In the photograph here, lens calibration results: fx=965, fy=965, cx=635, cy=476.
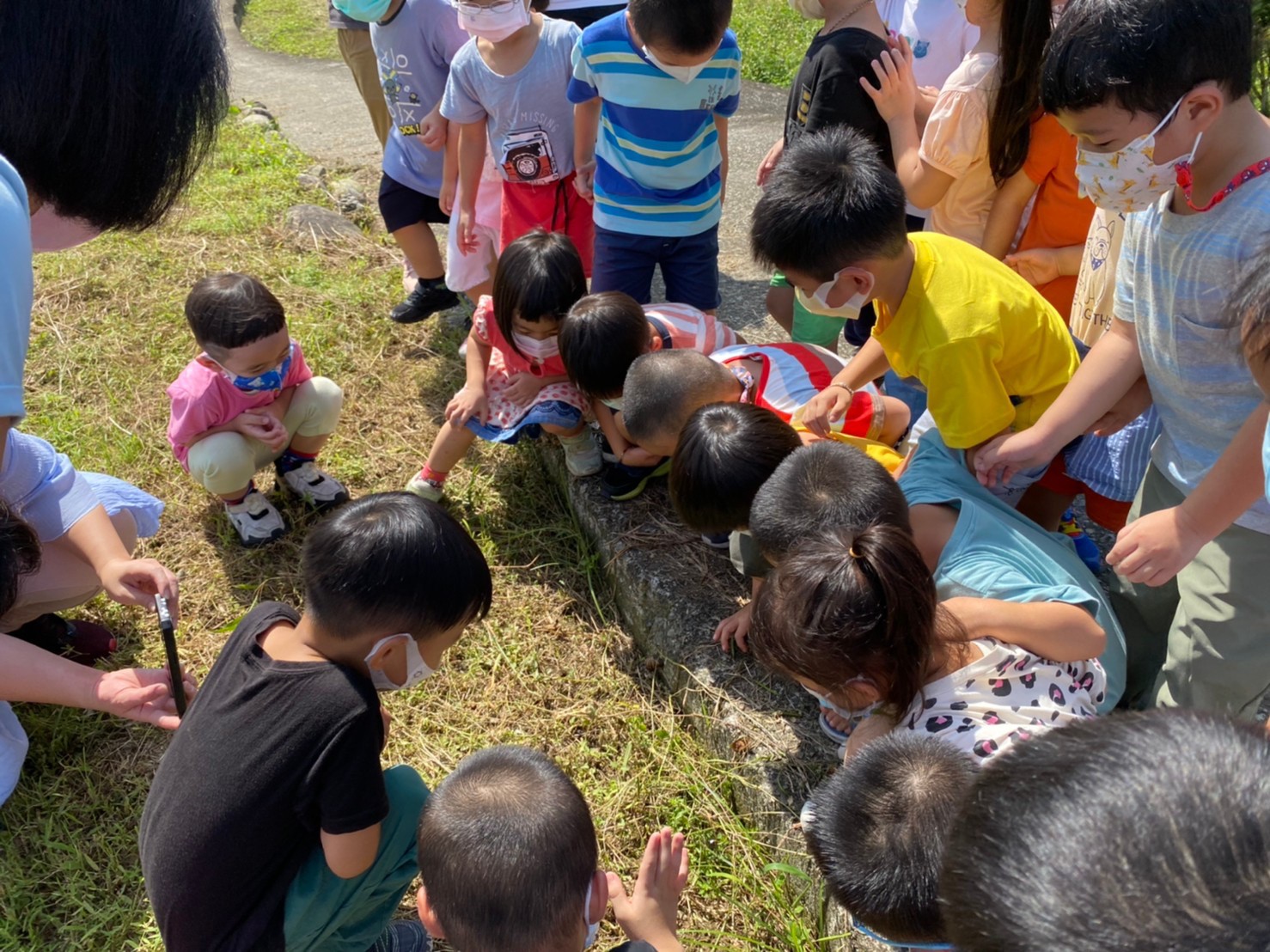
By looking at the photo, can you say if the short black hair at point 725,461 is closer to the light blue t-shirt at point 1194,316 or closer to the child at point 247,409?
the light blue t-shirt at point 1194,316

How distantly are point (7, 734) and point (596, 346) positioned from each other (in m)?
1.85

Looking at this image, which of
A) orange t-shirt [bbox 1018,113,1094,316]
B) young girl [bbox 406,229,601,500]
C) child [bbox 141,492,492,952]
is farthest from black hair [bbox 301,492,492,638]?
orange t-shirt [bbox 1018,113,1094,316]

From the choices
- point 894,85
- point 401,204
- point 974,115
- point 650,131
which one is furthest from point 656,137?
point 401,204

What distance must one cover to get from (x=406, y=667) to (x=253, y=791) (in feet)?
1.13

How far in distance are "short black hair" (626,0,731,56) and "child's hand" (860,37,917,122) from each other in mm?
490

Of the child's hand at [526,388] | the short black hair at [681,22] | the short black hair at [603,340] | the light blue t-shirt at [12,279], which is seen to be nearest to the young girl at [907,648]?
the short black hair at [603,340]

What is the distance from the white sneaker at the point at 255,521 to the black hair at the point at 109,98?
1.64 m

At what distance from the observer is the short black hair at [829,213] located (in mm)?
2312

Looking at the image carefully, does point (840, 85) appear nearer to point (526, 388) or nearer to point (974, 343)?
point (974, 343)

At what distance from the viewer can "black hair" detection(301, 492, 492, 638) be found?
1.73 meters

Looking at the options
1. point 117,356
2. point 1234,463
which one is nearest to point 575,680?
point 1234,463

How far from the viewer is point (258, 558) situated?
3293 mm

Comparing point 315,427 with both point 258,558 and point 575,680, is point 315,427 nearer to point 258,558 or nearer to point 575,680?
point 258,558

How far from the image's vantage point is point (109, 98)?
1646 mm
